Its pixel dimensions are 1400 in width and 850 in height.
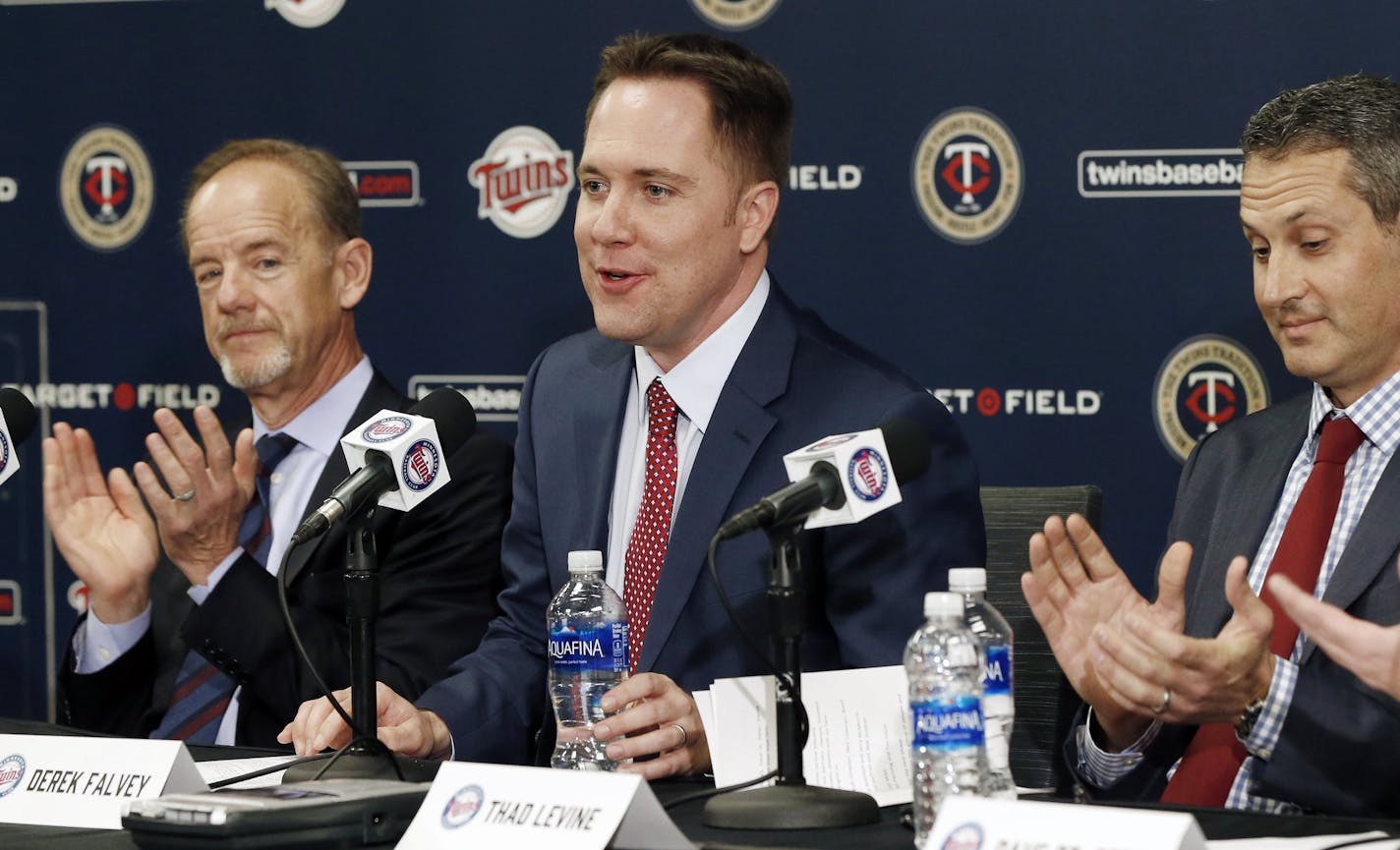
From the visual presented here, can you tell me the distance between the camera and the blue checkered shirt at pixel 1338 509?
2.34 metres

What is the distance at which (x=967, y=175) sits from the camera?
12.0ft

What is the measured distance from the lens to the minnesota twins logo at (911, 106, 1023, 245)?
3646mm

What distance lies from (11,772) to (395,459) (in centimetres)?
65

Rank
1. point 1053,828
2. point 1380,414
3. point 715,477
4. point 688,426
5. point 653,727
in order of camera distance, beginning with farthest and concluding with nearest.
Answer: point 688,426 → point 715,477 → point 1380,414 → point 653,727 → point 1053,828

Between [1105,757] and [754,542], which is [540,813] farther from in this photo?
[1105,757]

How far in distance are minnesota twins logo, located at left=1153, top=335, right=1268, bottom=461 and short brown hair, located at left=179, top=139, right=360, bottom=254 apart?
1.74m

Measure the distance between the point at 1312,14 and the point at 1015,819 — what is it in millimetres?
2411

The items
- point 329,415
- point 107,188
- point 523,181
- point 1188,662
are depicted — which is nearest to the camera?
point 1188,662

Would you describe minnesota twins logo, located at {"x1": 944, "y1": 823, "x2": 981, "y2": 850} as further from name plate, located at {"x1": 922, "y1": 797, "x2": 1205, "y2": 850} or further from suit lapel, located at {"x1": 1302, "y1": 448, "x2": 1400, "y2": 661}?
suit lapel, located at {"x1": 1302, "y1": 448, "x2": 1400, "y2": 661}

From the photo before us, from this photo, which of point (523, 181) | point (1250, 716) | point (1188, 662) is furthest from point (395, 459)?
point (523, 181)

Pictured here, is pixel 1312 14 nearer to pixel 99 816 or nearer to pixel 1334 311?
pixel 1334 311

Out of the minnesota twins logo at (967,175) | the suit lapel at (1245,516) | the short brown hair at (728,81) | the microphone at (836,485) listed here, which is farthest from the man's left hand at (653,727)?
the minnesota twins logo at (967,175)

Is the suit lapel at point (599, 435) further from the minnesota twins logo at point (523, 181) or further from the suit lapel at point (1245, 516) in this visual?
the minnesota twins logo at point (523, 181)

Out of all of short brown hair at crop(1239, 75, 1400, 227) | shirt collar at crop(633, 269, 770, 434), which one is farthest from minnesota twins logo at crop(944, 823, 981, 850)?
short brown hair at crop(1239, 75, 1400, 227)
